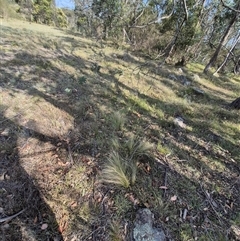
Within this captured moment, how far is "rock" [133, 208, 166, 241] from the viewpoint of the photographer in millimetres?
1654

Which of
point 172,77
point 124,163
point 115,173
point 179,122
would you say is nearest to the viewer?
point 115,173

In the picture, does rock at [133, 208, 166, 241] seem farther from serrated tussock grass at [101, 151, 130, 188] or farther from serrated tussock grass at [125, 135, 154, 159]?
serrated tussock grass at [125, 135, 154, 159]

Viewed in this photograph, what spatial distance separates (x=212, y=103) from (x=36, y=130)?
14.2 feet

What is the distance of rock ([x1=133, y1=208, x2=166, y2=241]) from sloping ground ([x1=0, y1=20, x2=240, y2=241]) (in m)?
0.07

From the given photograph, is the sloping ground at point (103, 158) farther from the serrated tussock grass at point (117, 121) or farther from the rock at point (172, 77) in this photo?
the rock at point (172, 77)

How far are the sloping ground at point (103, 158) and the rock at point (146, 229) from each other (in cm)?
7

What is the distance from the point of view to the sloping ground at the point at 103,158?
1757 millimetres

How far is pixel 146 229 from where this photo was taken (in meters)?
1.70

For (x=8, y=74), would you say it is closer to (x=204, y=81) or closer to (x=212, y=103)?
(x=212, y=103)

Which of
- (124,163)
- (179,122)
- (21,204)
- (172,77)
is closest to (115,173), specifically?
(124,163)

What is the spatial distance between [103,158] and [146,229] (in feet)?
3.26

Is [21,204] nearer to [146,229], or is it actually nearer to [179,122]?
[146,229]

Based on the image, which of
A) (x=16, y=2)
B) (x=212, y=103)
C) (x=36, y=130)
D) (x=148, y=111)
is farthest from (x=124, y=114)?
(x=16, y=2)

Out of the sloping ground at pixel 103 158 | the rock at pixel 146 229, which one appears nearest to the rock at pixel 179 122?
the sloping ground at pixel 103 158
